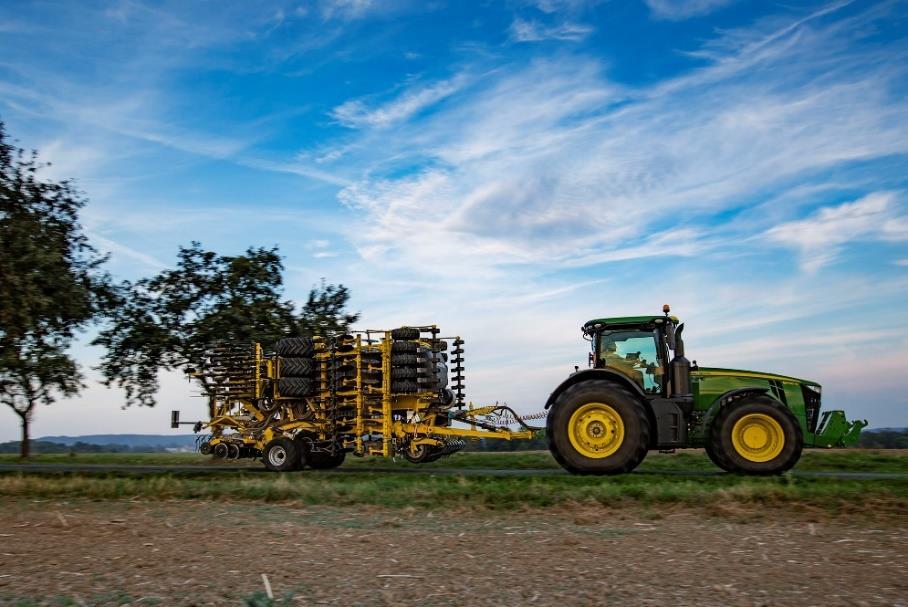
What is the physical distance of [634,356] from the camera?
52.4 feet

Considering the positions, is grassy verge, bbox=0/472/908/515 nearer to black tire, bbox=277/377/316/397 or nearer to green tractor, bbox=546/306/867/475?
green tractor, bbox=546/306/867/475

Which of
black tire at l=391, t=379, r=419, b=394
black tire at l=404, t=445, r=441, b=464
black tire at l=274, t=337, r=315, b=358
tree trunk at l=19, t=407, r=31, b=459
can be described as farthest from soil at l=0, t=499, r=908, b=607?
tree trunk at l=19, t=407, r=31, b=459

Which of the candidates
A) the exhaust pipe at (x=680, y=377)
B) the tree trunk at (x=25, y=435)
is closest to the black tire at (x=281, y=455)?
the exhaust pipe at (x=680, y=377)

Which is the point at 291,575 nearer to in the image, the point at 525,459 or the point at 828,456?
the point at 525,459

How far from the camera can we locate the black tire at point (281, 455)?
19406 mm

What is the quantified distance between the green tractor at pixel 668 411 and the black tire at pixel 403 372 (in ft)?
12.0

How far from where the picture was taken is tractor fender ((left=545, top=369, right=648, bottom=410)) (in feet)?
50.7

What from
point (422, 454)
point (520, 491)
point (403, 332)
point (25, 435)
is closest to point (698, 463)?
point (422, 454)

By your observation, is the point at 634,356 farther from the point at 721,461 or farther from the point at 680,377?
the point at 721,461

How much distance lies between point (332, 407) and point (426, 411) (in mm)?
2277

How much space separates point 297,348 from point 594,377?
7.85 m

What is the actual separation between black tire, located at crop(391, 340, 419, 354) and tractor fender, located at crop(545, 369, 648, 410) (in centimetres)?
377

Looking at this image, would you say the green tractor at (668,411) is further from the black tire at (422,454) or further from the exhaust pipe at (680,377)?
the black tire at (422,454)

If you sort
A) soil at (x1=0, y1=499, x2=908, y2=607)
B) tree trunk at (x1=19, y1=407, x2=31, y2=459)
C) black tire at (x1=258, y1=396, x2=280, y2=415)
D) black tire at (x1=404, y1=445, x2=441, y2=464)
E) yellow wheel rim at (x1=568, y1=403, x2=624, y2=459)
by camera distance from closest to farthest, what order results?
soil at (x1=0, y1=499, x2=908, y2=607)
yellow wheel rim at (x1=568, y1=403, x2=624, y2=459)
black tire at (x1=404, y1=445, x2=441, y2=464)
black tire at (x1=258, y1=396, x2=280, y2=415)
tree trunk at (x1=19, y1=407, x2=31, y2=459)
